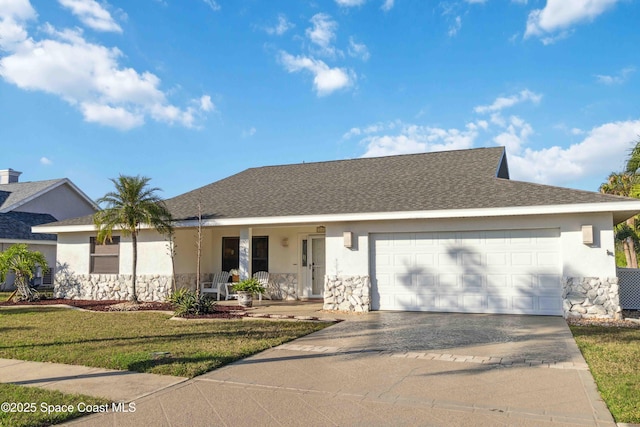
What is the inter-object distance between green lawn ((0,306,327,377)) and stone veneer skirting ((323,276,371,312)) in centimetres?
226

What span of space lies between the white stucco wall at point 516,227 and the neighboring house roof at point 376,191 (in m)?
0.50

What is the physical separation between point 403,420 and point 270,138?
57.3 ft

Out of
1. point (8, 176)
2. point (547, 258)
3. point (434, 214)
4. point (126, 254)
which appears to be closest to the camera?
point (547, 258)

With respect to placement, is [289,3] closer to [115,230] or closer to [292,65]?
[292,65]

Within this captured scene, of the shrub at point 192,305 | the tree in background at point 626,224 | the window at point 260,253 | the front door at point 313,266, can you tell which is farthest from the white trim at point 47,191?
the tree in background at point 626,224

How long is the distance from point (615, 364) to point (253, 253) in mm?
12199

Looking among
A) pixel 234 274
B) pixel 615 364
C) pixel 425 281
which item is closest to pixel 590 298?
pixel 425 281

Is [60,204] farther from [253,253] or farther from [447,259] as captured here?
[447,259]

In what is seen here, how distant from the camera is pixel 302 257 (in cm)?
1581

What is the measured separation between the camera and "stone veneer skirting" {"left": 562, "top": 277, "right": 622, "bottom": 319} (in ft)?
33.3

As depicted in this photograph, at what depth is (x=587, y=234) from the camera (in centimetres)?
1020

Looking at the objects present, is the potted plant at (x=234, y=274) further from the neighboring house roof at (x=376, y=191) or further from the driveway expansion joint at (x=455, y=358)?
the driveway expansion joint at (x=455, y=358)

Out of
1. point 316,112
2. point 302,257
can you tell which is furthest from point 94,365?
point 316,112


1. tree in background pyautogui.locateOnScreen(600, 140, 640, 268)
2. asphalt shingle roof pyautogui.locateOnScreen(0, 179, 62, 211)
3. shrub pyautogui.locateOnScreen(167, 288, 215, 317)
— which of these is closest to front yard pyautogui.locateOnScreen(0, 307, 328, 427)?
shrub pyautogui.locateOnScreen(167, 288, 215, 317)
